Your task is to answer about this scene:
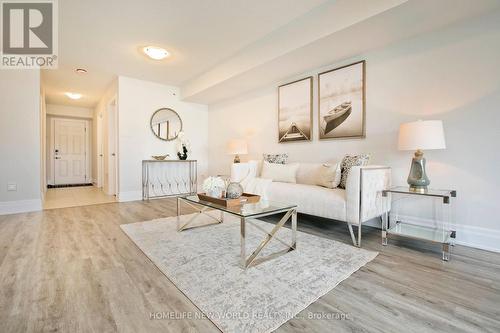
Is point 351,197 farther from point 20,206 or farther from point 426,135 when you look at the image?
point 20,206

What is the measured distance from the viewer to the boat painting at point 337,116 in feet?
10.4

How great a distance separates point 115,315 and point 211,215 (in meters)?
2.07

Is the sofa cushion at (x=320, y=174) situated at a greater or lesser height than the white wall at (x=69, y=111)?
lesser

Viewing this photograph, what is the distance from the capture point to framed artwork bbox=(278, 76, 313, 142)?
366 cm

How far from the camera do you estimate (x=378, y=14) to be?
2.13m

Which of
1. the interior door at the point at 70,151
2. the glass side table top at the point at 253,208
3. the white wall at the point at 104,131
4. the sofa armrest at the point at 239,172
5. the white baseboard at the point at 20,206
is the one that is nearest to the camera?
the glass side table top at the point at 253,208

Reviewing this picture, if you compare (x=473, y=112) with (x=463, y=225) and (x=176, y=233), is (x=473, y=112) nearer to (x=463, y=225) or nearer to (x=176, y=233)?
(x=463, y=225)

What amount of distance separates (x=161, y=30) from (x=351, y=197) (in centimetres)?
295

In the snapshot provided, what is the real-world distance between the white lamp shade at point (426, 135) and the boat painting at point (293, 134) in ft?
5.17

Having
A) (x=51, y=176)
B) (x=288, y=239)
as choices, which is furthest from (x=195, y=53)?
(x=51, y=176)

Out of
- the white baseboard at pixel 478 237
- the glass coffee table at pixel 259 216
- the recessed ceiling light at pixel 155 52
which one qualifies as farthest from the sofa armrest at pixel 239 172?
the white baseboard at pixel 478 237

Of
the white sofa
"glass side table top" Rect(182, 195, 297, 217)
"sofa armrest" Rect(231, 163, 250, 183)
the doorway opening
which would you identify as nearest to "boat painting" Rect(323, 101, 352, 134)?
the white sofa

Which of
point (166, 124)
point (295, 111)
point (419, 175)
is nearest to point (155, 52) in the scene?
point (166, 124)

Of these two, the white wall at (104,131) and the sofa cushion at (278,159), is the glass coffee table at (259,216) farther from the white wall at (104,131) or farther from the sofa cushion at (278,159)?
the white wall at (104,131)
